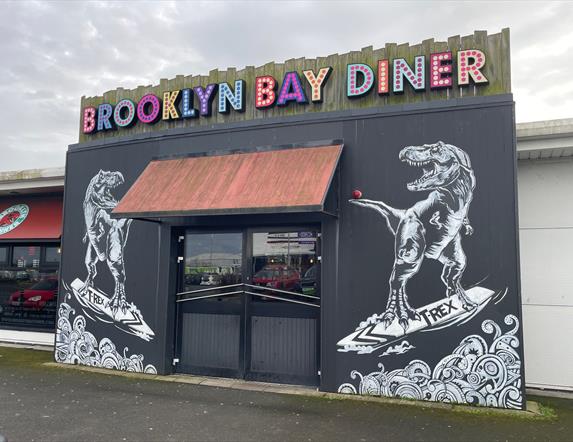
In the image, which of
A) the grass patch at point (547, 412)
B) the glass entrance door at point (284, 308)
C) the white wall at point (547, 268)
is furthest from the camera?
the white wall at point (547, 268)

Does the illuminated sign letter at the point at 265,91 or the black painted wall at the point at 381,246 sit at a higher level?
the illuminated sign letter at the point at 265,91

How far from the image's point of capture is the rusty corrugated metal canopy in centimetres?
631

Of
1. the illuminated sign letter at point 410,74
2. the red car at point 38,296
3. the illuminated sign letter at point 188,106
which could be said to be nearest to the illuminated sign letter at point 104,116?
the illuminated sign letter at point 188,106

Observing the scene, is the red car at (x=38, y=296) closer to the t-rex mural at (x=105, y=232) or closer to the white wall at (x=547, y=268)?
the t-rex mural at (x=105, y=232)

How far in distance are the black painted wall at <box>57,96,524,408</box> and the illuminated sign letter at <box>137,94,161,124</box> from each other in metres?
0.48

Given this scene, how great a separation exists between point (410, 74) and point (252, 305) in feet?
12.9

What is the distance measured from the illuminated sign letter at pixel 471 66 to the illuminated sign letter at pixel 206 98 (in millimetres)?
3673

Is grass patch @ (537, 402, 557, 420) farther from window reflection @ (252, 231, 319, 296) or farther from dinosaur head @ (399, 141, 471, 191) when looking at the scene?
window reflection @ (252, 231, 319, 296)

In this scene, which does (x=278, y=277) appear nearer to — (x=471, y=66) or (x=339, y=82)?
(x=339, y=82)

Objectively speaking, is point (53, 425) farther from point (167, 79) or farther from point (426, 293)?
point (167, 79)

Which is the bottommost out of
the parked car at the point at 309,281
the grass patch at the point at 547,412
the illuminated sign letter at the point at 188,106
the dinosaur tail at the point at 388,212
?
the grass patch at the point at 547,412

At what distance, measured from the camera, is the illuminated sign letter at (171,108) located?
8125mm

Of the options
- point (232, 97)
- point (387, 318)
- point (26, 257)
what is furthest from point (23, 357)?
point (387, 318)

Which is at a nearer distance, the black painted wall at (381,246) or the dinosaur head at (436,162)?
the black painted wall at (381,246)
